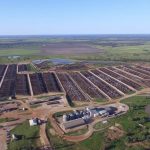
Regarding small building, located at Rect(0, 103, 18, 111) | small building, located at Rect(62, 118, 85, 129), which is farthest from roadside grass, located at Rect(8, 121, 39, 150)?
small building, located at Rect(0, 103, 18, 111)

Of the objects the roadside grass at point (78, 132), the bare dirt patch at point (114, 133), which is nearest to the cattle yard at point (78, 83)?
the roadside grass at point (78, 132)

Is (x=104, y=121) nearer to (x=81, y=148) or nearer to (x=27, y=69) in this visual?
(x=81, y=148)

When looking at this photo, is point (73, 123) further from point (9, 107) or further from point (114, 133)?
point (9, 107)

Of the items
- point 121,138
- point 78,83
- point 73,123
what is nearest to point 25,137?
point 73,123

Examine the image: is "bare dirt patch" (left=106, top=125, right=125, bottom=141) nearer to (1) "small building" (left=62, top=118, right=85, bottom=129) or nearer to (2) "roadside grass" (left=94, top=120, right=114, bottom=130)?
(2) "roadside grass" (left=94, top=120, right=114, bottom=130)

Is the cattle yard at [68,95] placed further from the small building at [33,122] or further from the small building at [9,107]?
the small building at [33,122]

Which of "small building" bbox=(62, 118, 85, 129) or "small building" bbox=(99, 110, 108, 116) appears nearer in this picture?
"small building" bbox=(62, 118, 85, 129)
